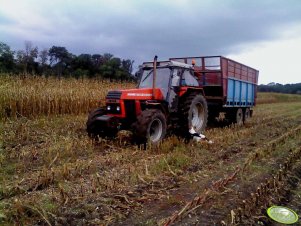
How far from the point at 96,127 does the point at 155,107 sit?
145 centimetres

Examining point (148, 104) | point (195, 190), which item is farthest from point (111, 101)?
point (195, 190)

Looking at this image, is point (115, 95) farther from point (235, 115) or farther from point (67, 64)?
point (67, 64)

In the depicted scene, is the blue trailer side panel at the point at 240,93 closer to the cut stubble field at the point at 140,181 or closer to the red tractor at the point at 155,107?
the red tractor at the point at 155,107

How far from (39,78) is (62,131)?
411 centimetres

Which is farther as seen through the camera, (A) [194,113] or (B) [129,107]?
(A) [194,113]

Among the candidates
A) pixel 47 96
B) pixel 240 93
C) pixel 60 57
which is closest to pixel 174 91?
pixel 240 93

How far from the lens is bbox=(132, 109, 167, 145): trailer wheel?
727 centimetres

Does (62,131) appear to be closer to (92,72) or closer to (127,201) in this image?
(127,201)

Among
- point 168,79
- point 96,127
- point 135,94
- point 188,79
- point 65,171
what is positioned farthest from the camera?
point 188,79

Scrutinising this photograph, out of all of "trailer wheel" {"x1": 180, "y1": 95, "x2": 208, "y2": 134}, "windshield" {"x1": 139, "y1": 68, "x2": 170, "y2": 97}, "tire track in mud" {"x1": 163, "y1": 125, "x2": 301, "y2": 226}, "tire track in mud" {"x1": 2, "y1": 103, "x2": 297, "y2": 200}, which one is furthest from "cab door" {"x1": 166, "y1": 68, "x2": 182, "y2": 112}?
"tire track in mud" {"x1": 163, "y1": 125, "x2": 301, "y2": 226}

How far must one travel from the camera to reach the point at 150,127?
25.1 feet

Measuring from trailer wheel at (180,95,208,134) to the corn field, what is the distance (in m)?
5.45

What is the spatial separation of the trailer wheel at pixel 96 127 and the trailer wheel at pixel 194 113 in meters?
1.78

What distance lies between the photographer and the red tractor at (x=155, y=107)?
7.64 metres
